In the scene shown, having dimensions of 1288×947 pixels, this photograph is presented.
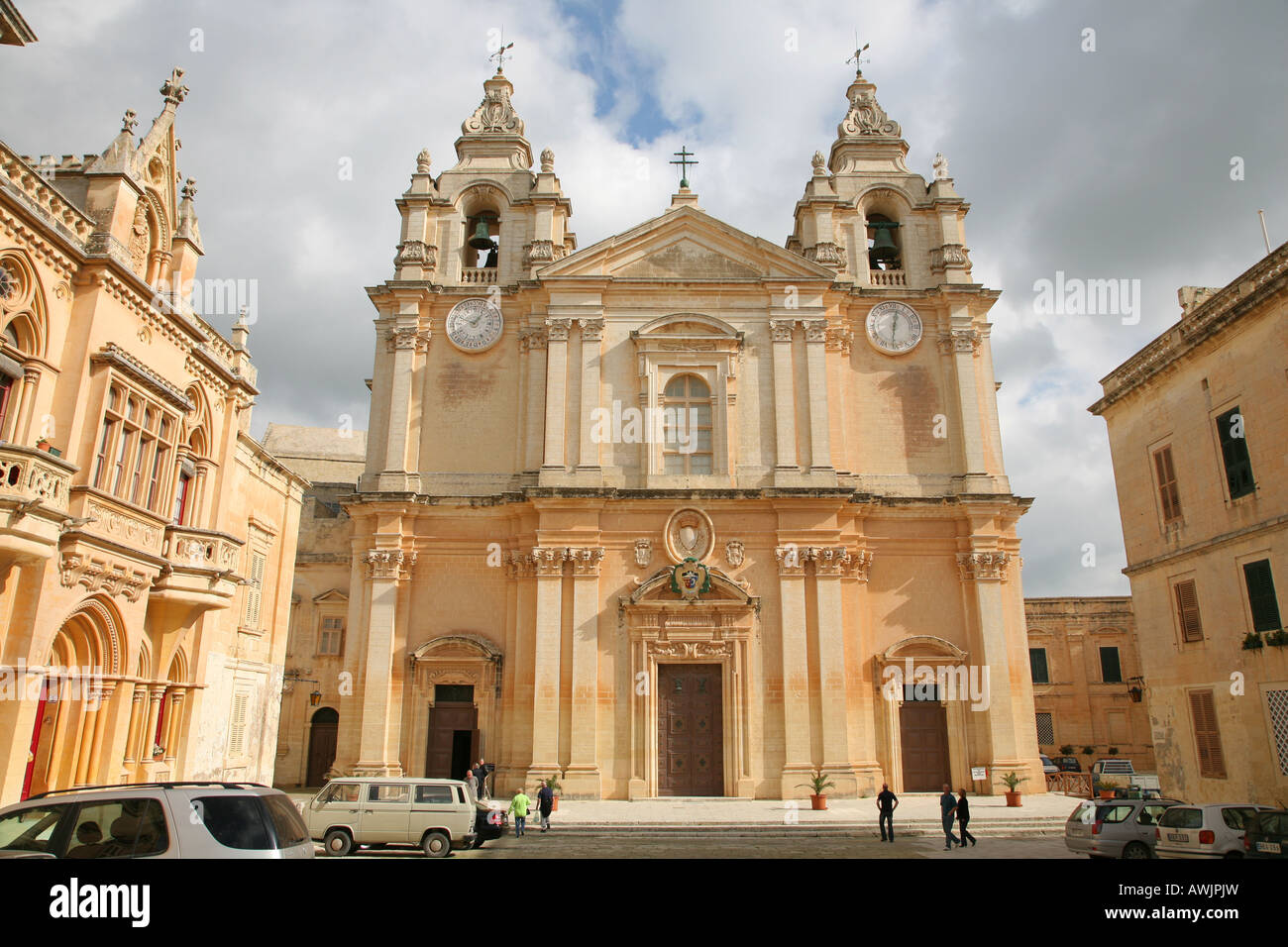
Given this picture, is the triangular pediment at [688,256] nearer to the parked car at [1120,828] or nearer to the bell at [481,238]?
the bell at [481,238]

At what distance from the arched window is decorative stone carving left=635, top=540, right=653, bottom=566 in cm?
269

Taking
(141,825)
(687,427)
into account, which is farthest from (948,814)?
(141,825)

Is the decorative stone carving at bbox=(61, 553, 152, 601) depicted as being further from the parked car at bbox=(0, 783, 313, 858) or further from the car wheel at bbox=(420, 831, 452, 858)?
the parked car at bbox=(0, 783, 313, 858)

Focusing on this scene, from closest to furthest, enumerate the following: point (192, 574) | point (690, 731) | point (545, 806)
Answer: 1. point (192, 574)
2. point (545, 806)
3. point (690, 731)

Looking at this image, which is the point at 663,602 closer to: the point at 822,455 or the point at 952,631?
the point at 822,455

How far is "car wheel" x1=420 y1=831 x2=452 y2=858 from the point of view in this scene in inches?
639

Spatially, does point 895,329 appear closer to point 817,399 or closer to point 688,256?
point 817,399

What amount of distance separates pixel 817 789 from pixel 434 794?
37.6 feet

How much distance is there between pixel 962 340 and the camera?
95.5ft

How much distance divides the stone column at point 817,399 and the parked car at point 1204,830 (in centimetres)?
1424

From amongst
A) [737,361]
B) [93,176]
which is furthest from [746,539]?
[93,176]

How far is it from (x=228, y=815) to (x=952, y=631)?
23451mm
